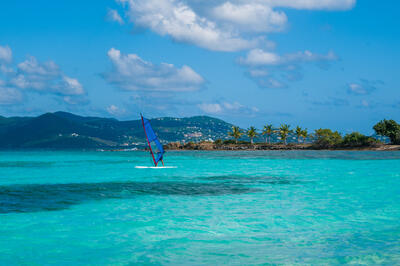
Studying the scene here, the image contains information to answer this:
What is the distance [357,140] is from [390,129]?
56.5ft

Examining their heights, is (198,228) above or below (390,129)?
below

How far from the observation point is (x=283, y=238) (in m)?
18.0

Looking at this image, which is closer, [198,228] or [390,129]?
[198,228]

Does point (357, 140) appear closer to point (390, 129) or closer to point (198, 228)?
point (390, 129)

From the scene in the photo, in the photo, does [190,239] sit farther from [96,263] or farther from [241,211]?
[241,211]

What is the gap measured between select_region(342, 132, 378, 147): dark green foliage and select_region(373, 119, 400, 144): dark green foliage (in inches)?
291

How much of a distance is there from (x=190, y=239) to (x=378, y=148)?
172389mm

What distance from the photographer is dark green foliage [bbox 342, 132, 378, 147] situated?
7037 inches

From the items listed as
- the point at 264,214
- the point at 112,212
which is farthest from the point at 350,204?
the point at 112,212

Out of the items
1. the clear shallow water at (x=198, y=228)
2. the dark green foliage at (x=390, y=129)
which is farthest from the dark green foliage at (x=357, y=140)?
the clear shallow water at (x=198, y=228)

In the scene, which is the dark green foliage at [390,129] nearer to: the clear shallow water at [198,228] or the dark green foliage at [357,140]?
the dark green foliage at [357,140]

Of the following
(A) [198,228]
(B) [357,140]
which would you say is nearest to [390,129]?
(B) [357,140]

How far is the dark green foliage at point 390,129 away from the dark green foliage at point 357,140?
7388 mm

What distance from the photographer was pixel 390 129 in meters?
170
